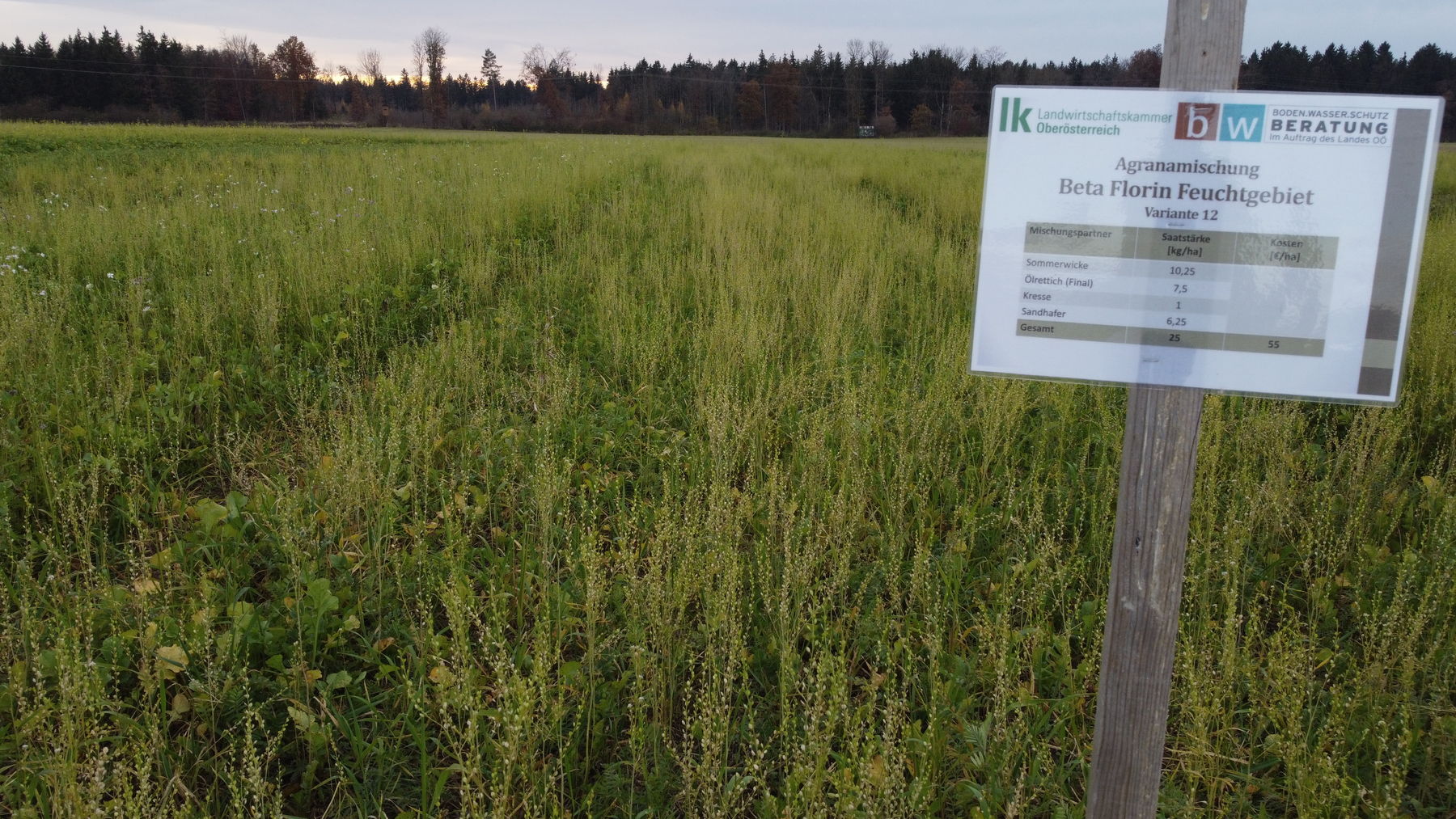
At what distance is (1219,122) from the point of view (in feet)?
5.12

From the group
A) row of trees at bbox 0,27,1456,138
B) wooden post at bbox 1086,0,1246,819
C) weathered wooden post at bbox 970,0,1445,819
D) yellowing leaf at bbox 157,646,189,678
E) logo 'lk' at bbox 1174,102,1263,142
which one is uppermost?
row of trees at bbox 0,27,1456,138

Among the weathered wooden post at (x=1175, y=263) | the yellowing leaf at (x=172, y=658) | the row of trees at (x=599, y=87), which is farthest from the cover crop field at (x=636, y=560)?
the row of trees at (x=599, y=87)

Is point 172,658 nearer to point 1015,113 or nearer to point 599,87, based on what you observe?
point 1015,113

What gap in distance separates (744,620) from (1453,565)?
2.39m

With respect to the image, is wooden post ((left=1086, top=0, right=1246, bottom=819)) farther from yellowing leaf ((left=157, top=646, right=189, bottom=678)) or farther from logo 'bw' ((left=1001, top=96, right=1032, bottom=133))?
yellowing leaf ((left=157, top=646, right=189, bottom=678))

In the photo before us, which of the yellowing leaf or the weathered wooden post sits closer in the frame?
the weathered wooden post

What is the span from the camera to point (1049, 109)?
165cm

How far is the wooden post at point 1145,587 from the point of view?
1.68 m

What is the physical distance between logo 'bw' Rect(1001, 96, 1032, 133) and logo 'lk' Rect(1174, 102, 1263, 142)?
11.0 inches

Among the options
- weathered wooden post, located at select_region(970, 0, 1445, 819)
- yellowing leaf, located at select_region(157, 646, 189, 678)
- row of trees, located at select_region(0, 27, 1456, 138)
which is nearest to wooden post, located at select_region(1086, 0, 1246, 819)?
weathered wooden post, located at select_region(970, 0, 1445, 819)

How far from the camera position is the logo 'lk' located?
1547mm

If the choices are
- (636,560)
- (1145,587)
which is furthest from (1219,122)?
(636,560)

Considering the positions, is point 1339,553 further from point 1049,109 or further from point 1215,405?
point 1049,109

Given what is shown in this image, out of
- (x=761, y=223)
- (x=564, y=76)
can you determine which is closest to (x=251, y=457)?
(x=761, y=223)
